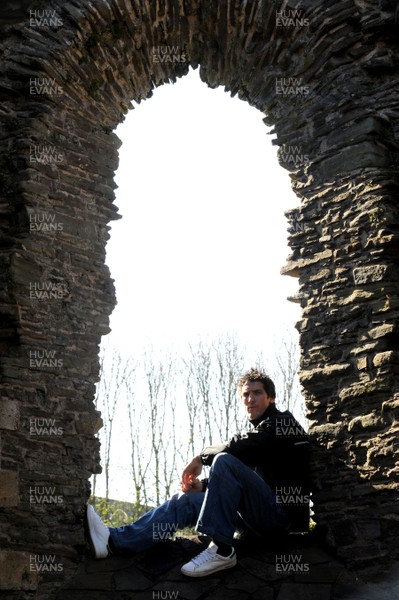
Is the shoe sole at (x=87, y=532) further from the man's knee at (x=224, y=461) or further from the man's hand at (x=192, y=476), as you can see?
the man's knee at (x=224, y=461)

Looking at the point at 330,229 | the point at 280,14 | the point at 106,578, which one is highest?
the point at 280,14

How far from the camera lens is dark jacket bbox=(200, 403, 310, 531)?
4.55m

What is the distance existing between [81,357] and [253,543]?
1941mm

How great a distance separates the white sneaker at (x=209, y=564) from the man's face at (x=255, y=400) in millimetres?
923

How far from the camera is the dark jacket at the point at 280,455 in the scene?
4.55 m

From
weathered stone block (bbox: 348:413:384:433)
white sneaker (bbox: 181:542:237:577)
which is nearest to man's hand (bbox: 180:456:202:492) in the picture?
white sneaker (bbox: 181:542:237:577)

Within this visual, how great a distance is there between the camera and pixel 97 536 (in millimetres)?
4906

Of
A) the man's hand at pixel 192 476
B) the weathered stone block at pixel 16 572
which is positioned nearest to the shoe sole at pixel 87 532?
the weathered stone block at pixel 16 572

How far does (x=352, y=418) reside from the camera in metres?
4.60

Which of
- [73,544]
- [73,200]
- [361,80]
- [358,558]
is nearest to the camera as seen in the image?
[358,558]

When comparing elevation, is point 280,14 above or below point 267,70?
above

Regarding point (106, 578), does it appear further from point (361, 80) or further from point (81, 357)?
point (361, 80)

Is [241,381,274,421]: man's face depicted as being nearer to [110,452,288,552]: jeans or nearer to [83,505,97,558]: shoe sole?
[110,452,288,552]: jeans

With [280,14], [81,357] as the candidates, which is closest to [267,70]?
[280,14]
